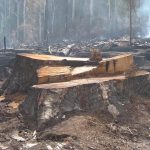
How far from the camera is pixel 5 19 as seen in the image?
229 feet

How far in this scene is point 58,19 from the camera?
6700cm

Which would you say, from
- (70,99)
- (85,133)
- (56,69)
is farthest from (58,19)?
(85,133)

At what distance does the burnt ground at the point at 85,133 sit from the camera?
278 inches

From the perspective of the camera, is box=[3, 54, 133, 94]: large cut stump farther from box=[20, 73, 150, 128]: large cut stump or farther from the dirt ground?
the dirt ground

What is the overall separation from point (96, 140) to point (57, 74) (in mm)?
2590

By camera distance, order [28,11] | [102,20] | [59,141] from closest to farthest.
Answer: [59,141] < [102,20] < [28,11]

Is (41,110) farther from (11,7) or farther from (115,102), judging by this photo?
(11,7)

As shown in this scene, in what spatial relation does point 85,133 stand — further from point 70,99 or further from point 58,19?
point 58,19

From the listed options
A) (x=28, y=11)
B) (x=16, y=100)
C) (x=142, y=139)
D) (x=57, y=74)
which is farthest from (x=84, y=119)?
(x=28, y=11)

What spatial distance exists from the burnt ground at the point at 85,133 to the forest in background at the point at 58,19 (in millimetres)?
51873

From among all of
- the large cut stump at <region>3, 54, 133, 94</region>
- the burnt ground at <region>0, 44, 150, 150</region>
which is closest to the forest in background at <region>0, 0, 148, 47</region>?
the large cut stump at <region>3, 54, 133, 94</region>

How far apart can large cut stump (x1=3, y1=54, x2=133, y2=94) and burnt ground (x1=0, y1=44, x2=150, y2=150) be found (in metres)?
1.38

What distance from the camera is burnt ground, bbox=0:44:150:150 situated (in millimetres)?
7051

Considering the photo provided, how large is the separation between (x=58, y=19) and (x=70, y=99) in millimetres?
59729
